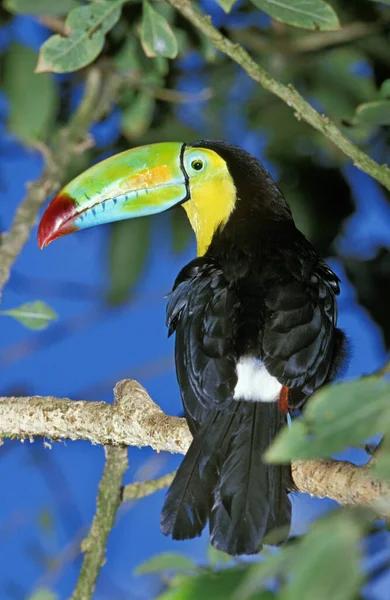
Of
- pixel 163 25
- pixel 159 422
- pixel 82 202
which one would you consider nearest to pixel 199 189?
pixel 82 202

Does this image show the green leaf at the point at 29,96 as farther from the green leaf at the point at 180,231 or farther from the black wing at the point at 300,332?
the black wing at the point at 300,332

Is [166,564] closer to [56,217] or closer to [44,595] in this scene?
[44,595]

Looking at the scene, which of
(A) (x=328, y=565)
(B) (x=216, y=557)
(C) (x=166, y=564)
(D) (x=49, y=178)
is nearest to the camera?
(A) (x=328, y=565)

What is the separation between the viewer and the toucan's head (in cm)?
224

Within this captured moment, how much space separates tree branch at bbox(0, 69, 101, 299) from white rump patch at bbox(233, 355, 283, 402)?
827 mm

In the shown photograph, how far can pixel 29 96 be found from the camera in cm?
273

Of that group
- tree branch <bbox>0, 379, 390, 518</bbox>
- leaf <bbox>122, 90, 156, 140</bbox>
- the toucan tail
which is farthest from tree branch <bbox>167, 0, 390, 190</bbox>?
leaf <bbox>122, 90, 156, 140</bbox>

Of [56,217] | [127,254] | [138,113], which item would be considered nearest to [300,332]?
[56,217]

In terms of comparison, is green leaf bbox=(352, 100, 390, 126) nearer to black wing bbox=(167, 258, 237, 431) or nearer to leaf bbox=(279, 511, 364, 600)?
black wing bbox=(167, 258, 237, 431)

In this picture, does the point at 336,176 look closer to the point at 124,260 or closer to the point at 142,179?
the point at 124,260

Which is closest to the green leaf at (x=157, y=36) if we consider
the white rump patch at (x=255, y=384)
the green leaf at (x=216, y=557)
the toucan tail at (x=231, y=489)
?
the white rump patch at (x=255, y=384)

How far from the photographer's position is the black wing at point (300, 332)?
1.70 m

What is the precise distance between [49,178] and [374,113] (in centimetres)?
129

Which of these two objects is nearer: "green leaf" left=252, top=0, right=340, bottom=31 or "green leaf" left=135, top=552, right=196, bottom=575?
"green leaf" left=135, top=552, right=196, bottom=575
